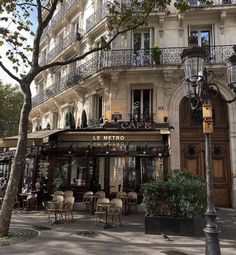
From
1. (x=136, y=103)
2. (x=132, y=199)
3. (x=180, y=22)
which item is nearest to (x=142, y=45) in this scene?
(x=180, y=22)

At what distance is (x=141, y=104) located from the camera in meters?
15.6

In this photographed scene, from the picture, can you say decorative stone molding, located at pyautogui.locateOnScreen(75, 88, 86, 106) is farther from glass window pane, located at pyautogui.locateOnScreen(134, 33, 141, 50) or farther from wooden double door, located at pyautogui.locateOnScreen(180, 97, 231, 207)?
wooden double door, located at pyautogui.locateOnScreen(180, 97, 231, 207)

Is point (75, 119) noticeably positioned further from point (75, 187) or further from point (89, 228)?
point (89, 228)

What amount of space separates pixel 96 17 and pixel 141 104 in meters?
5.55

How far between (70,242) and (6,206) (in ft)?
6.13

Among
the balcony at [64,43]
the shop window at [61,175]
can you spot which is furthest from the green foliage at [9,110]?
the shop window at [61,175]

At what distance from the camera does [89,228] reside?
939 cm

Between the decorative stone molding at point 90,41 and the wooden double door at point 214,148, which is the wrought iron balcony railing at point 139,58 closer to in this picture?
the decorative stone molding at point 90,41

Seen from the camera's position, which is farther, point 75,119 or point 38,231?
point 75,119

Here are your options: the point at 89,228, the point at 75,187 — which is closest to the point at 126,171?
the point at 75,187

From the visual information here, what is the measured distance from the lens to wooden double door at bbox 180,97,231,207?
14.4 meters

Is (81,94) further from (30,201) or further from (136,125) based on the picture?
(30,201)

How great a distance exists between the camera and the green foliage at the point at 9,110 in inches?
1118

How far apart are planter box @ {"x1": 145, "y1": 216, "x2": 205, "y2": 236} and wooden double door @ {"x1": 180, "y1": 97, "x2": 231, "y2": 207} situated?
5.96 meters
